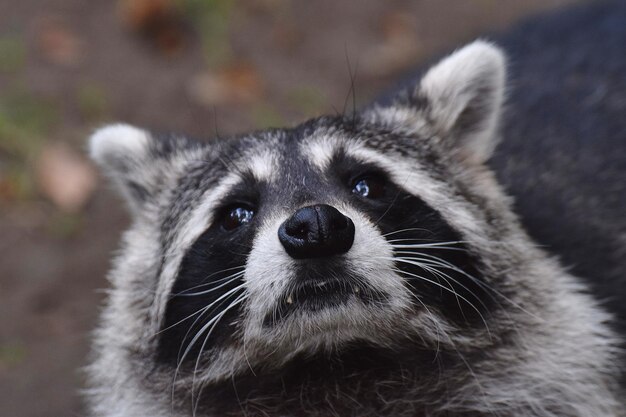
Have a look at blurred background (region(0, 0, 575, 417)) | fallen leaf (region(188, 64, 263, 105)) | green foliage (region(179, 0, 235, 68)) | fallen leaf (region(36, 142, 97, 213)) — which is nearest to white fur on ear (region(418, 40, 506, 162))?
blurred background (region(0, 0, 575, 417))

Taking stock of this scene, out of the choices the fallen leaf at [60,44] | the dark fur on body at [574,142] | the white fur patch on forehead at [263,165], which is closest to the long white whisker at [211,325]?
the white fur patch on forehead at [263,165]

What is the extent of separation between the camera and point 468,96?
4.39m

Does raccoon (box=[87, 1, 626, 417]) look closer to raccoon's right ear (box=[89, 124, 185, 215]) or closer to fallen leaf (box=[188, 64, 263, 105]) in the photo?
raccoon's right ear (box=[89, 124, 185, 215])

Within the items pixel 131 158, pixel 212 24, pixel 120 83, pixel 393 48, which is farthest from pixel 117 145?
pixel 393 48

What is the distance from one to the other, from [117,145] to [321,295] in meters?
1.70

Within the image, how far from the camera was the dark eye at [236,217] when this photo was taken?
145 inches

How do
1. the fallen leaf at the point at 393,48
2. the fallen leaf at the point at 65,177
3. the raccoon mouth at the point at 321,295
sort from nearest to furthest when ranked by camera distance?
the raccoon mouth at the point at 321,295 → the fallen leaf at the point at 65,177 → the fallen leaf at the point at 393,48

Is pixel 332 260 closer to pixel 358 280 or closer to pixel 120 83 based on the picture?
pixel 358 280

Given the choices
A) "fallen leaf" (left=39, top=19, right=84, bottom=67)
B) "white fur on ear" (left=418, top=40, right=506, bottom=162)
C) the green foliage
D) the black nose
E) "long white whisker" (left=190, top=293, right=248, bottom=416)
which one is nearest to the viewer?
the black nose

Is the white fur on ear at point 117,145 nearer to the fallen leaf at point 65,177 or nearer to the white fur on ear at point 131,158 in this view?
the white fur on ear at point 131,158

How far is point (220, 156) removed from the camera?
13.4ft

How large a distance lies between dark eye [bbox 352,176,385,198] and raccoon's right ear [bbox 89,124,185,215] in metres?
1.14

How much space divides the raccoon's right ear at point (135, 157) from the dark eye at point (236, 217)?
33.9 inches

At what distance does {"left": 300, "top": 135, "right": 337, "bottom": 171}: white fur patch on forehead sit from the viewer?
3.72 m
